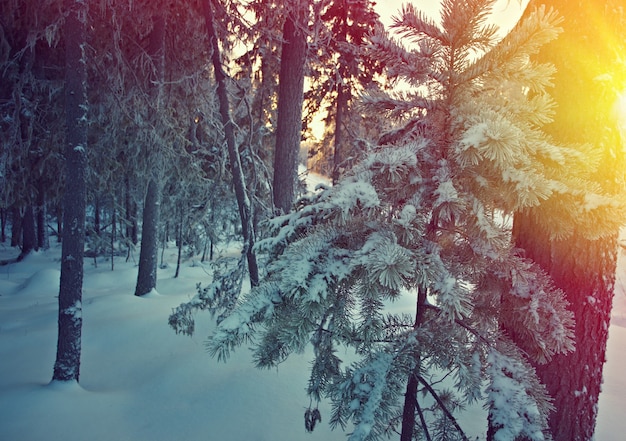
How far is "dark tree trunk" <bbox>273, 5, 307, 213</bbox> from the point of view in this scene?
6.25 metres

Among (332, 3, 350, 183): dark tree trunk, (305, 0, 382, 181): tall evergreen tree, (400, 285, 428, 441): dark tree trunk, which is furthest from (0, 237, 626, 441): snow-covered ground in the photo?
(332, 3, 350, 183): dark tree trunk

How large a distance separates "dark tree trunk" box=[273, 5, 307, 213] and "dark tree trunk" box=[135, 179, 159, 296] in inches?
200

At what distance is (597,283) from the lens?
107 inches

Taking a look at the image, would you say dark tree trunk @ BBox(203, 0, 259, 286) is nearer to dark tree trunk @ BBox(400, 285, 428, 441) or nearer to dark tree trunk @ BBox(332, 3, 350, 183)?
dark tree trunk @ BBox(400, 285, 428, 441)

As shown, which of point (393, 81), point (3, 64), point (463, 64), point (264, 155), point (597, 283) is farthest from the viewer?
point (264, 155)

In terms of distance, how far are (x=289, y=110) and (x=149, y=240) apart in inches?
245

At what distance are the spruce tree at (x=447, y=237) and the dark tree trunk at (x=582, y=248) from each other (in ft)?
1.90

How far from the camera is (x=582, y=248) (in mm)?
2709

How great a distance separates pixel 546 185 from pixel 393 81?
125 cm

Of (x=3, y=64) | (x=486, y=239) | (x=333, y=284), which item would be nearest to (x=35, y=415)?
(x=333, y=284)

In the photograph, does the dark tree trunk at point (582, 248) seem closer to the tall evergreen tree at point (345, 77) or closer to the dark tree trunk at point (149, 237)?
the tall evergreen tree at point (345, 77)

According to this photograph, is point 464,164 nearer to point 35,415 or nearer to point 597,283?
point 597,283

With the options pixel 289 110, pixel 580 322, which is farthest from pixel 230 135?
pixel 580 322

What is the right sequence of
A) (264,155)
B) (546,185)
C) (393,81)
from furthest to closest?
(264,155), (393,81), (546,185)
